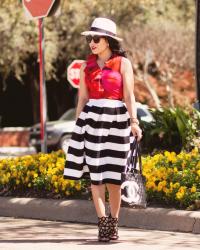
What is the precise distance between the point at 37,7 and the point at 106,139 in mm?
3821

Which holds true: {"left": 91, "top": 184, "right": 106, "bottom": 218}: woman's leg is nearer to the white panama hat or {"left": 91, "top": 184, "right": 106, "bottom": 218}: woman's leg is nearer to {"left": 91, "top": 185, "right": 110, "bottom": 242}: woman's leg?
{"left": 91, "top": 185, "right": 110, "bottom": 242}: woman's leg

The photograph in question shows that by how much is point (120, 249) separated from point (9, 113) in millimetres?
28997

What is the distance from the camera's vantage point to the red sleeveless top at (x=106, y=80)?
23.4ft

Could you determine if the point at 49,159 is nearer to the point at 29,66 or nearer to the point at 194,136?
the point at 194,136

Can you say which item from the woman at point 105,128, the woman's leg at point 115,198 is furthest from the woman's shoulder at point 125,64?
the woman's leg at point 115,198

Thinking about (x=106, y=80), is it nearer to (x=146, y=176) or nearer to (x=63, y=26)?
(x=146, y=176)

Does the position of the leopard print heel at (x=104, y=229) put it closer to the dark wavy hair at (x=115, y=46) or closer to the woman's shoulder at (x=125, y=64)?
the woman's shoulder at (x=125, y=64)

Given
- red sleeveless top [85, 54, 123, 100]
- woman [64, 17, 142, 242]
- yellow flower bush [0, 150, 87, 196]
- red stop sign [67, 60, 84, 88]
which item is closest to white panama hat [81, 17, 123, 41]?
woman [64, 17, 142, 242]

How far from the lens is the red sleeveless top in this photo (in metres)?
7.14

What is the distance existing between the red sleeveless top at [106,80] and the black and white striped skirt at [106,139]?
6 centimetres

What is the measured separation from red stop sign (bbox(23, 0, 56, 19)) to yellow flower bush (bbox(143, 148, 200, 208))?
2.41 metres

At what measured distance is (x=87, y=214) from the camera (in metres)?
8.51

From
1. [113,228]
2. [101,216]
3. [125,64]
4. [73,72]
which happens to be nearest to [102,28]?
[125,64]

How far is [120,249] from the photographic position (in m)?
6.79
